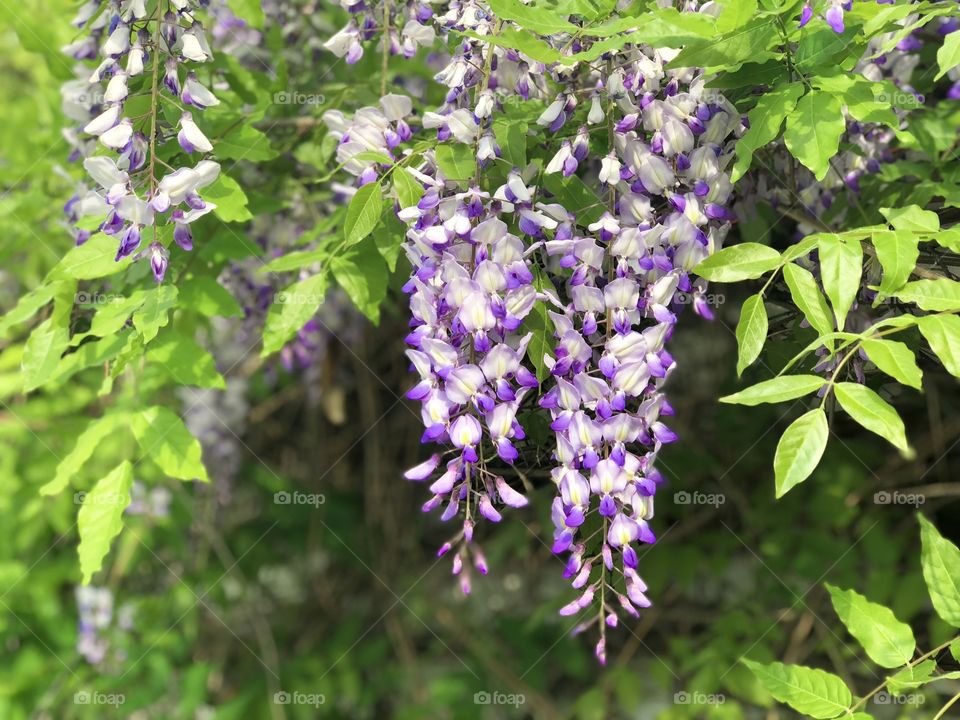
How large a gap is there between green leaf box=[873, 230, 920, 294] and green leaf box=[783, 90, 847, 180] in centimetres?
15

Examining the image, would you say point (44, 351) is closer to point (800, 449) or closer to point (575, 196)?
point (575, 196)

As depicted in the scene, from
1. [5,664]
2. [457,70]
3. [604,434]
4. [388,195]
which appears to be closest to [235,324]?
[5,664]

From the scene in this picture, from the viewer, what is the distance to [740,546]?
3174 millimetres

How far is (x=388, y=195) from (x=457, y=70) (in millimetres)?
272

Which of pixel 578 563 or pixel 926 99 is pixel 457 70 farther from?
pixel 926 99

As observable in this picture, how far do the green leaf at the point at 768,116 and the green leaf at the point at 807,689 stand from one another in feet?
2.74

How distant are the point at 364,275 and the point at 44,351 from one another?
26.2 inches

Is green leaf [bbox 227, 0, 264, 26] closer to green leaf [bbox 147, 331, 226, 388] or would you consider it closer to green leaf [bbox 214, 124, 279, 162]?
green leaf [bbox 214, 124, 279, 162]

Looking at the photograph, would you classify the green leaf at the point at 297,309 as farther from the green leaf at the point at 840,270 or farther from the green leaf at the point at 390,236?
the green leaf at the point at 840,270

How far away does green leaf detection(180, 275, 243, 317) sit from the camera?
1.96m

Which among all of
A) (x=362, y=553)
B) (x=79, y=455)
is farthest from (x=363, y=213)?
(x=362, y=553)

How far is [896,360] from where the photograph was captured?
1.28m

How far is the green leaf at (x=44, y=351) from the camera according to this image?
1.80 meters

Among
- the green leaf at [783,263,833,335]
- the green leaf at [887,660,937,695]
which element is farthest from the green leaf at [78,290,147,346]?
the green leaf at [887,660,937,695]
